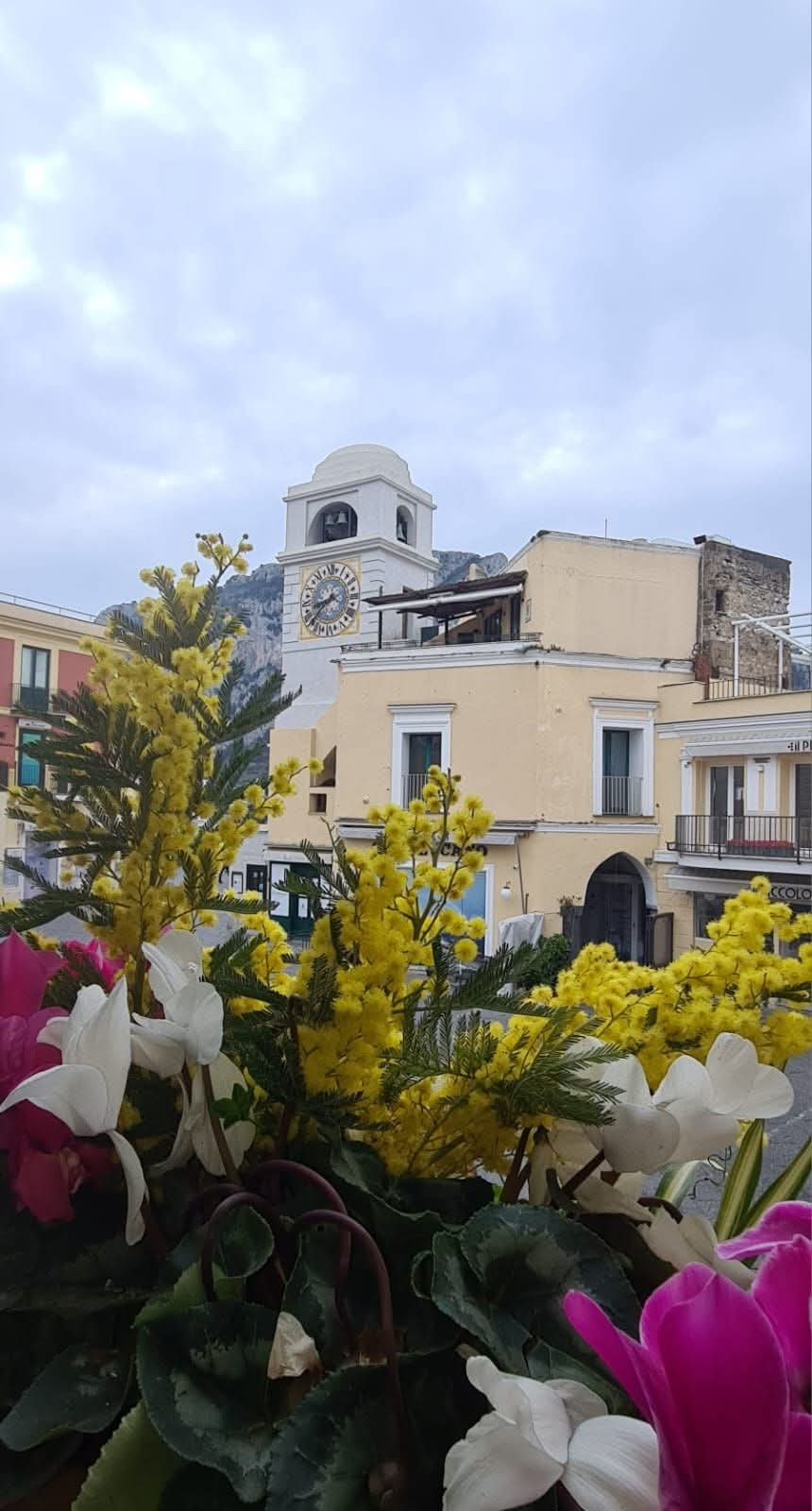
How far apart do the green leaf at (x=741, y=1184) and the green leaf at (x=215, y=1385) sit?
0.61 ft

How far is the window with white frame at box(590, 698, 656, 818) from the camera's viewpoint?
5.32 ft

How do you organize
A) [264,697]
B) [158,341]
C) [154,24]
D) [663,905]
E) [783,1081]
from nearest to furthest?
[783,1081]
[264,697]
[154,24]
[158,341]
[663,905]

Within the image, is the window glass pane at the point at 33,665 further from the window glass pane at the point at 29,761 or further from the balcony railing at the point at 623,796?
the balcony railing at the point at 623,796

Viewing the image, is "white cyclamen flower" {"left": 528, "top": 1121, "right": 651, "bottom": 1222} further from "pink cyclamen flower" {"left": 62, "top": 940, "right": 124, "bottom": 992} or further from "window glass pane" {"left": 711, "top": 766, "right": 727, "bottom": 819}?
"window glass pane" {"left": 711, "top": 766, "right": 727, "bottom": 819}

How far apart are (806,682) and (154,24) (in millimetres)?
1363

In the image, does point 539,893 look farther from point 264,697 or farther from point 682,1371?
point 682,1371

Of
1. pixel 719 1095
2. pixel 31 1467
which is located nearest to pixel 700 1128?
pixel 719 1095

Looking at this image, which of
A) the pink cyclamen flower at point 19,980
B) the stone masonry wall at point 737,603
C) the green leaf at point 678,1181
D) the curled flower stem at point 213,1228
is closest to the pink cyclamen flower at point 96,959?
the pink cyclamen flower at point 19,980

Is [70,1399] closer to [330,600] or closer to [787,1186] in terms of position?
[787,1186]

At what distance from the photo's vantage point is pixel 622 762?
5.35ft

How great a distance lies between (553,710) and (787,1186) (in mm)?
1352

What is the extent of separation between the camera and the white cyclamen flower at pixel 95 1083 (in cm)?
28

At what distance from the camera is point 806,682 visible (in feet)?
5.65

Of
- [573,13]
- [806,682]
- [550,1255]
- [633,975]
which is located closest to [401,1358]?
[550,1255]
